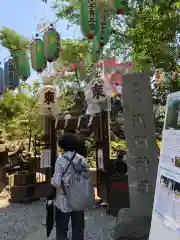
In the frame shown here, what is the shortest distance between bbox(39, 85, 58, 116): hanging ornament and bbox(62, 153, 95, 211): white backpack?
14.7 ft

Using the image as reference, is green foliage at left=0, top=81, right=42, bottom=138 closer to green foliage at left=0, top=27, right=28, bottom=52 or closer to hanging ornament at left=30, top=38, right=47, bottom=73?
green foliage at left=0, top=27, right=28, bottom=52

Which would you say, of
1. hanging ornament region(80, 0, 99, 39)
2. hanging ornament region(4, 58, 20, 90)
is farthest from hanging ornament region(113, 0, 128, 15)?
hanging ornament region(4, 58, 20, 90)

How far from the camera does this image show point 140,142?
5.34 meters

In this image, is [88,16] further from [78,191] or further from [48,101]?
[78,191]

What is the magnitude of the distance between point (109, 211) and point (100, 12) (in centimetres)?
417

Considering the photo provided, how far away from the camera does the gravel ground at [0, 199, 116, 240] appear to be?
5.91m

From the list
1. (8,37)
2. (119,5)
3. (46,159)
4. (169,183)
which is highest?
(8,37)

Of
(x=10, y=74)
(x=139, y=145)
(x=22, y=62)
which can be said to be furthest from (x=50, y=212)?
(x=10, y=74)

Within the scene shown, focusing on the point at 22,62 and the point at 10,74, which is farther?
the point at 10,74

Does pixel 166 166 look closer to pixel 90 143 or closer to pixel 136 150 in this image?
pixel 136 150

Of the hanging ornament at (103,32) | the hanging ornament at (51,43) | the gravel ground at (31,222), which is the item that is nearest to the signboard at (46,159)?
the gravel ground at (31,222)

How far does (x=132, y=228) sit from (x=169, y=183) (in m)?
2.43

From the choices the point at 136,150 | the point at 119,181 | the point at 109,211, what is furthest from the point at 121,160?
the point at 136,150

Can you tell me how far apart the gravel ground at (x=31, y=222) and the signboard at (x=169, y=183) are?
3.44 m
